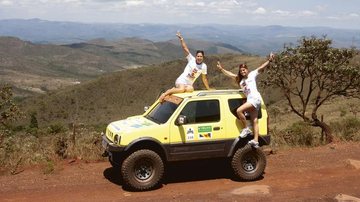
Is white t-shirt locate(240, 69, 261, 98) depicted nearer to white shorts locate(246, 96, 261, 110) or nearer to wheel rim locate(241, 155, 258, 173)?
white shorts locate(246, 96, 261, 110)

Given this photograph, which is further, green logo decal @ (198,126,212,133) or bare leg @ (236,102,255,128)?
bare leg @ (236,102,255,128)

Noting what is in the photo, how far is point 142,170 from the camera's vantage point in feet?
29.5

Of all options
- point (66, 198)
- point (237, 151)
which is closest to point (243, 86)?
point (237, 151)

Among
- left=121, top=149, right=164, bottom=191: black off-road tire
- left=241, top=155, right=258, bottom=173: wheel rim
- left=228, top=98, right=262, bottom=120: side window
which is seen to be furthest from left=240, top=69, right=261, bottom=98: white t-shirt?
left=121, top=149, right=164, bottom=191: black off-road tire

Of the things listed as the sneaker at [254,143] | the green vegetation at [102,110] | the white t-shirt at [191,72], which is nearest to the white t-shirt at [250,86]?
the sneaker at [254,143]

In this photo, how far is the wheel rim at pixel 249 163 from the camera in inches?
382

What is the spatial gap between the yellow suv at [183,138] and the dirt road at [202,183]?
15.6 inches

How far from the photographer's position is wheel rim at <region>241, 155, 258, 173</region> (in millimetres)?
9711

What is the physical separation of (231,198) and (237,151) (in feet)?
4.31

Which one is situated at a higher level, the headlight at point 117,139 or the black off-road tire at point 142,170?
the headlight at point 117,139

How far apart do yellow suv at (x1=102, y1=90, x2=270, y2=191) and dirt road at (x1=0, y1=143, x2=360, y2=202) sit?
40cm

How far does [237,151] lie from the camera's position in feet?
31.2

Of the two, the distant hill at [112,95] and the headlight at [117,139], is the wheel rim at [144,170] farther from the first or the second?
the distant hill at [112,95]

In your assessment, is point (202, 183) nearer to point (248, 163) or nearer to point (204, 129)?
point (248, 163)
